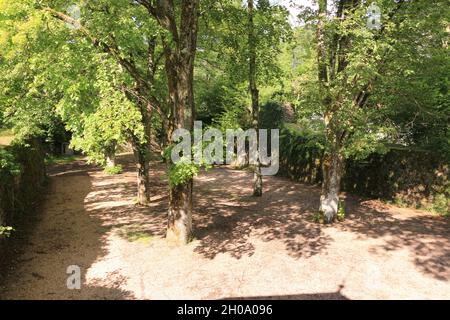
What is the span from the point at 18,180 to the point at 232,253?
923cm

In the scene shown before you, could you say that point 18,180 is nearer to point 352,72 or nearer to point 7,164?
point 7,164

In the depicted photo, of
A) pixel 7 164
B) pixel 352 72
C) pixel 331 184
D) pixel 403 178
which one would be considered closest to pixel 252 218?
pixel 331 184

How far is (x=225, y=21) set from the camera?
16.4m

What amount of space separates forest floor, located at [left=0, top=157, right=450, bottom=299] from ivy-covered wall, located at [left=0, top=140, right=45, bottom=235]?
74 centimetres

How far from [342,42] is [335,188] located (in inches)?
208

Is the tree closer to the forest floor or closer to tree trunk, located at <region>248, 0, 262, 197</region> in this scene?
the forest floor

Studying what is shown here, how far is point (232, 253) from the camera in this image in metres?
11.4

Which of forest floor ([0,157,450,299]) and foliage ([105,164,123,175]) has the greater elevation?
foliage ([105,164,123,175])

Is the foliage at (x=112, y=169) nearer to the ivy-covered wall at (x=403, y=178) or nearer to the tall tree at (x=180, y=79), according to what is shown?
the ivy-covered wall at (x=403, y=178)

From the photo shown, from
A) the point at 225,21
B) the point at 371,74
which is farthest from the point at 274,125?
the point at 371,74

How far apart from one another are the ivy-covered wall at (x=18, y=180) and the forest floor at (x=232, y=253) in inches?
29.1

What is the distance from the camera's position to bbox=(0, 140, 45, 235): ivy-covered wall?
11516 mm

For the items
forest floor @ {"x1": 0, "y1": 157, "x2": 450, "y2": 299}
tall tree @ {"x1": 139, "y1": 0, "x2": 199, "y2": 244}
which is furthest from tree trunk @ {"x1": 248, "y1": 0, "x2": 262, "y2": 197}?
tall tree @ {"x1": 139, "y1": 0, "x2": 199, "y2": 244}

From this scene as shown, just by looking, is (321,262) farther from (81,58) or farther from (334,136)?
(81,58)
